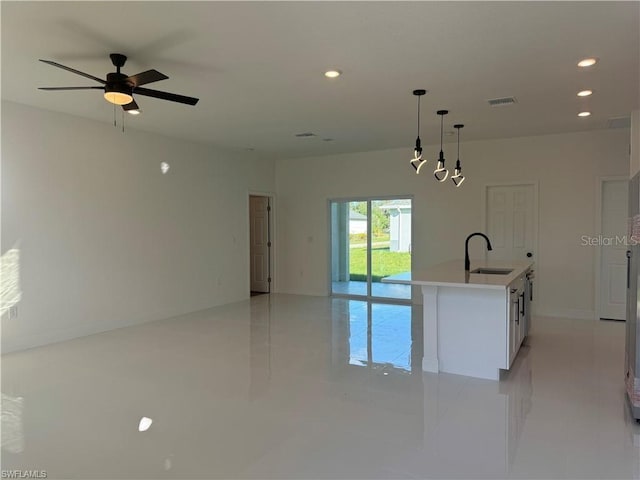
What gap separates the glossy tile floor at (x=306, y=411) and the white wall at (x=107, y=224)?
547 mm

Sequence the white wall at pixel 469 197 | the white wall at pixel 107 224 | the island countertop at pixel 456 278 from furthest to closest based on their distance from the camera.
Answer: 1. the white wall at pixel 469 197
2. the white wall at pixel 107 224
3. the island countertop at pixel 456 278

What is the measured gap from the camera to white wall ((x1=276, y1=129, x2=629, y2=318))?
6223mm

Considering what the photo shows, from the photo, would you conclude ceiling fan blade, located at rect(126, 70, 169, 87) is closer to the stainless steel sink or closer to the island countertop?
the island countertop

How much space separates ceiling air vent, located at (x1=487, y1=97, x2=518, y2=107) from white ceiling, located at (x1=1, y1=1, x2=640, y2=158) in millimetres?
84

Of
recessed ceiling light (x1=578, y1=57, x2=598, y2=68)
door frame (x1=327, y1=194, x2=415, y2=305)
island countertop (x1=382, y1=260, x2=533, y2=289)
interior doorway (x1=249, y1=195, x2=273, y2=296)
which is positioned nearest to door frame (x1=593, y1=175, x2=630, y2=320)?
island countertop (x1=382, y1=260, x2=533, y2=289)

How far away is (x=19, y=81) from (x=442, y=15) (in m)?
3.73

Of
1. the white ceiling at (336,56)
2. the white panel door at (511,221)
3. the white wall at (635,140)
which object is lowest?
the white panel door at (511,221)

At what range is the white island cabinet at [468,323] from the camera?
12.4 ft

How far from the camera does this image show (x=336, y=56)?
3361 millimetres

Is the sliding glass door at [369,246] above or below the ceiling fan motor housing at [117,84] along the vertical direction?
below

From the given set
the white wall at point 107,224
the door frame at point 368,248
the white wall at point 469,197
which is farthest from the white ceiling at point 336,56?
the door frame at point 368,248

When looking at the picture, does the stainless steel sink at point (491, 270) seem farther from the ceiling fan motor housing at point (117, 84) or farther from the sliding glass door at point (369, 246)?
the ceiling fan motor housing at point (117, 84)

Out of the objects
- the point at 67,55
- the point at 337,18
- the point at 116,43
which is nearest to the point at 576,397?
the point at 337,18

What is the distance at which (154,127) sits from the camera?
19.1ft
